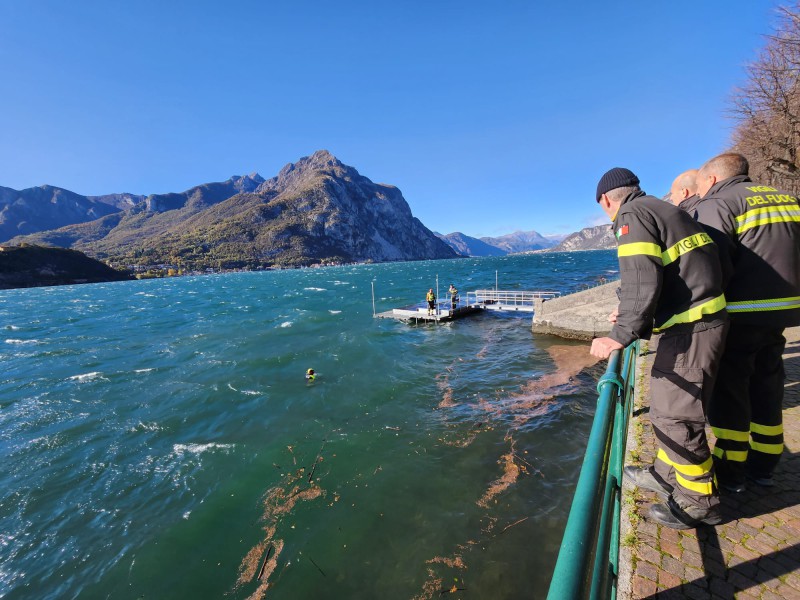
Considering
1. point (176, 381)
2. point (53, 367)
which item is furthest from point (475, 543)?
point (53, 367)

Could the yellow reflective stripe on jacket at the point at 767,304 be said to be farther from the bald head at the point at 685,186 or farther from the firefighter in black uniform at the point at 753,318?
the bald head at the point at 685,186

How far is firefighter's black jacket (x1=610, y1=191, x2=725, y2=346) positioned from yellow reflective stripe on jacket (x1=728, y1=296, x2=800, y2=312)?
2.05 feet

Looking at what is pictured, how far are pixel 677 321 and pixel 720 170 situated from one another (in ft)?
6.53

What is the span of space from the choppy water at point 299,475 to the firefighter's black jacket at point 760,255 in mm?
4849

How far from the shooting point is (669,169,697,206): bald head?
3.74 m

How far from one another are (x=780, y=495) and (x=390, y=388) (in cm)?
1157

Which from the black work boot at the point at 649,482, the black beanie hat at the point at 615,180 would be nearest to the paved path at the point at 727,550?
the black work boot at the point at 649,482

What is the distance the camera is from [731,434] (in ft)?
9.89

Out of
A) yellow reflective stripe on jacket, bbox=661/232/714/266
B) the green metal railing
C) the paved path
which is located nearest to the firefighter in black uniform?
the paved path

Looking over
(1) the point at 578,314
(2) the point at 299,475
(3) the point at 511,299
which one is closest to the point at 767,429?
(2) the point at 299,475

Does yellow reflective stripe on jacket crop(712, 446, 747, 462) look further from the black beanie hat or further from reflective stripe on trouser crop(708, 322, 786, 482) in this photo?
the black beanie hat

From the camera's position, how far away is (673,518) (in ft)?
9.02

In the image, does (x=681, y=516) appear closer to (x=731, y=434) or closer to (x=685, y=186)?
(x=731, y=434)

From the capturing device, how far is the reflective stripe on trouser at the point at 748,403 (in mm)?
2912
